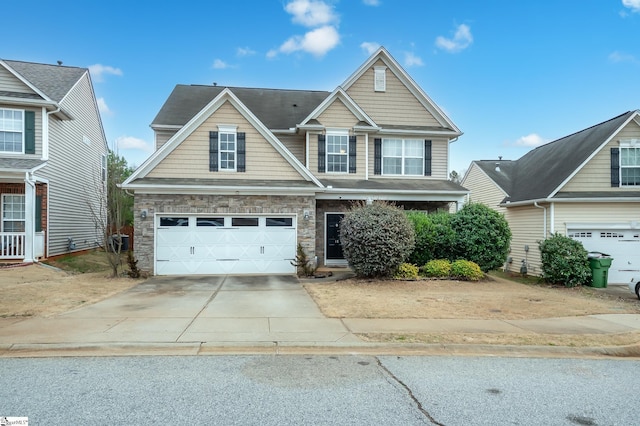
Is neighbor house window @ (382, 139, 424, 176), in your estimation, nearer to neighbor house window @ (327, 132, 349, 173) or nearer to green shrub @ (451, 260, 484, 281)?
neighbor house window @ (327, 132, 349, 173)

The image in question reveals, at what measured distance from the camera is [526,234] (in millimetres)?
19172

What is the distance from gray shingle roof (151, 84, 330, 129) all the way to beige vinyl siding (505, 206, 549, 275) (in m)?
11.5

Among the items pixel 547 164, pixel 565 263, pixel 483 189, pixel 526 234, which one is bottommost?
pixel 565 263

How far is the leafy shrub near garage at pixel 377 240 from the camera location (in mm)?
13633

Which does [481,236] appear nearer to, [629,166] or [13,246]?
[629,166]

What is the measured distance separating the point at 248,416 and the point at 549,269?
14.2m

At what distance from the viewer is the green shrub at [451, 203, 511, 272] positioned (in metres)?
15.3

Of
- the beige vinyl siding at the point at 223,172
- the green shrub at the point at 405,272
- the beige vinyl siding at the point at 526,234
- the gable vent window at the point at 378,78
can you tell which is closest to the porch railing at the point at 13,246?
the beige vinyl siding at the point at 223,172

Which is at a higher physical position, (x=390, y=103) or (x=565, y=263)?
(x=390, y=103)

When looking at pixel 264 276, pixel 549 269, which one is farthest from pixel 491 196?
pixel 264 276

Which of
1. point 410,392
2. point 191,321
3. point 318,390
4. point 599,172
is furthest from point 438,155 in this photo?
point 318,390

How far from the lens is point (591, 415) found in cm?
441

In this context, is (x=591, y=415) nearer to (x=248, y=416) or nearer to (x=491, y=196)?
(x=248, y=416)

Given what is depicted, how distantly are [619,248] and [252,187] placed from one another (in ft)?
48.8
